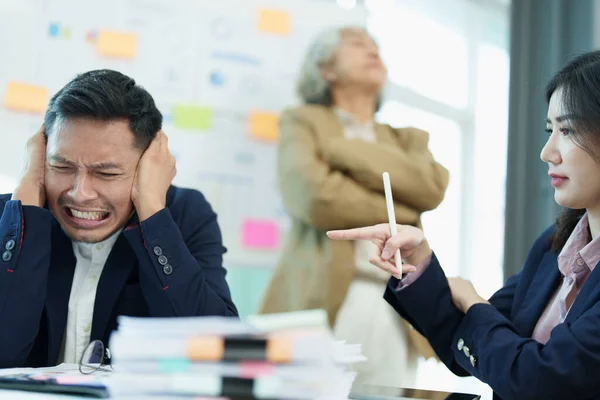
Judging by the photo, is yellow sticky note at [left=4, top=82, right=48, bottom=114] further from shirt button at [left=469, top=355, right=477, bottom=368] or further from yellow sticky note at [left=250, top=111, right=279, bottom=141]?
shirt button at [left=469, top=355, right=477, bottom=368]

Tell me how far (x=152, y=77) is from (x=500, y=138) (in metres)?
1.55

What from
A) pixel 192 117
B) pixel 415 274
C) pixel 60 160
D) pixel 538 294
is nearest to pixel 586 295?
pixel 538 294

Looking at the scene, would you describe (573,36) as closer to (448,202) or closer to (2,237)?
(448,202)

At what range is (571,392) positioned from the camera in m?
1.05

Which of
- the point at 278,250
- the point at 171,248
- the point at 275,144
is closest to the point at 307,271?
the point at 278,250

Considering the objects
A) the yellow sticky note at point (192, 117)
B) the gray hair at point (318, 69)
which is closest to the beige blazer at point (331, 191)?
the gray hair at point (318, 69)

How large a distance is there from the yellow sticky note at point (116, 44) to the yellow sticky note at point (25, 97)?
0.27 metres

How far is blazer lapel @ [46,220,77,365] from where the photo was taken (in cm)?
134

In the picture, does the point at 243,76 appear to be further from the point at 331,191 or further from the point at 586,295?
the point at 586,295

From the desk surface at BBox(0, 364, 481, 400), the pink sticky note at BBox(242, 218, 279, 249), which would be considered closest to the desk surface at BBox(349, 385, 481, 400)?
the desk surface at BBox(0, 364, 481, 400)

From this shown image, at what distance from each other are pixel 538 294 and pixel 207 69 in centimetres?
186

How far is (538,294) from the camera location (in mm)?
1279

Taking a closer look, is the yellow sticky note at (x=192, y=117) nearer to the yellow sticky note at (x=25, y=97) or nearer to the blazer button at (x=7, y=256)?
the yellow sticky note at (x=25, y=97)

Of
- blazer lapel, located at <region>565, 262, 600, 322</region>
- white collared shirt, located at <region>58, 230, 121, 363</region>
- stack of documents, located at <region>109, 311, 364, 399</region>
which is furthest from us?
white collared shirt, located at <region>58, 230, 121, 363</region>
